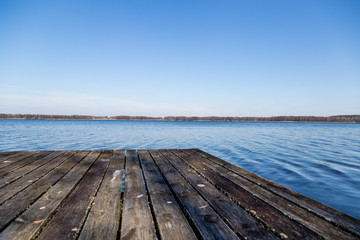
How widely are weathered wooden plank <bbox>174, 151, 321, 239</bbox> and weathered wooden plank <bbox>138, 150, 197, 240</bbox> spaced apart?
70cm

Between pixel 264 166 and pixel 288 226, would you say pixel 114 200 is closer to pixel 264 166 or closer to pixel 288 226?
pixel 288 226

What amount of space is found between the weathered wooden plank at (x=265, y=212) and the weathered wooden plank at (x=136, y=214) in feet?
3.26

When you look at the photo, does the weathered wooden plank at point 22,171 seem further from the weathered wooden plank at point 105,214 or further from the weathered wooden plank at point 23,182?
the weathered wooden plank at point 105,214

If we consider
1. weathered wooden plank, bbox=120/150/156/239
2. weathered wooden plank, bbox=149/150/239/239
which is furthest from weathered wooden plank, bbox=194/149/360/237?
weathered wooden plank, bbox=120/150/156/239

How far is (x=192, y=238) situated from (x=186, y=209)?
0.44m

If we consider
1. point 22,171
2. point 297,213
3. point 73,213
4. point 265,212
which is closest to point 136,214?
point 73,213

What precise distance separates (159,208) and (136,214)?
0.78 feet

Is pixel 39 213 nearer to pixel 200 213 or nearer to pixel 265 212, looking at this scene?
pixel 200 213

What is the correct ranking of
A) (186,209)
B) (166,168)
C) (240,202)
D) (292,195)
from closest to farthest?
(186,209) → (240,202) → (292,195) → (166,168)

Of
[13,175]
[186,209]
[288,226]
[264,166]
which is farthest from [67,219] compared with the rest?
[264,166]

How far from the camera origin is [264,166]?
24.6ft

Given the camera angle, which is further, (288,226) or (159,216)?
(159,216)

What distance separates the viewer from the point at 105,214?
5.68 feet

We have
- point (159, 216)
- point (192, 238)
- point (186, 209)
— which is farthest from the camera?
point (186, 209)
